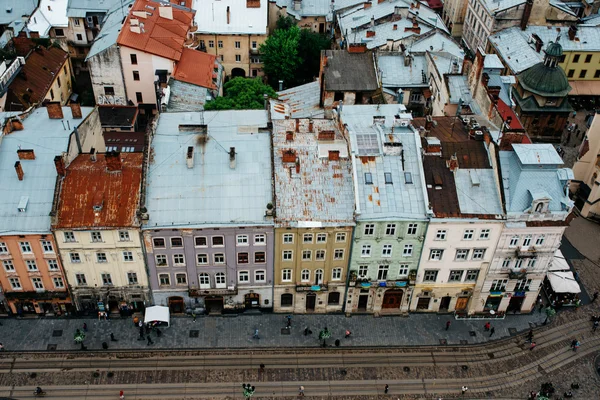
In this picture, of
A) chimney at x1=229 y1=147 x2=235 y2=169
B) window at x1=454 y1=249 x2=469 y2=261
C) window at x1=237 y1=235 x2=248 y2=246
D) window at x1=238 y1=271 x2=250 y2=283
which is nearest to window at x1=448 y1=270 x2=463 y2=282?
window at x1=454 y1=249 x2=469 y2=261

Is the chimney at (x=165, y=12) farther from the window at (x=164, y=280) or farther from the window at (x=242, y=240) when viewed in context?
the window at (x=242, y=240)

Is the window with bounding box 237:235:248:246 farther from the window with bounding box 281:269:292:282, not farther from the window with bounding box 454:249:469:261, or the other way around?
the window with bounding box 454:249:469:261

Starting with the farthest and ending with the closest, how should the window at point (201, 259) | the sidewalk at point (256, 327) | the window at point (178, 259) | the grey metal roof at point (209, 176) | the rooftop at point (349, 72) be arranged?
1. the rooftop at point (349, 72)
2. the sidewalk at point (256, 327)
3. the window at point (201, 259)
4. the window at point (178, 259)
5. the grey metal roof at point (209, 176)

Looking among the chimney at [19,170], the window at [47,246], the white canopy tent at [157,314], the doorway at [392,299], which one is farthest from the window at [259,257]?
the chimney at [19,170]

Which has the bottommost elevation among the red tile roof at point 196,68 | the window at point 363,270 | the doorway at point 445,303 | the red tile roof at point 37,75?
the doorway at point 445,303

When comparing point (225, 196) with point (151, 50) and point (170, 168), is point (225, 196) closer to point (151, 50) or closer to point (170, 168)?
point (170, 168)

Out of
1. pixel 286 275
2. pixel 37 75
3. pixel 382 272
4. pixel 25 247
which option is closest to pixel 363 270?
pixel 382 272
